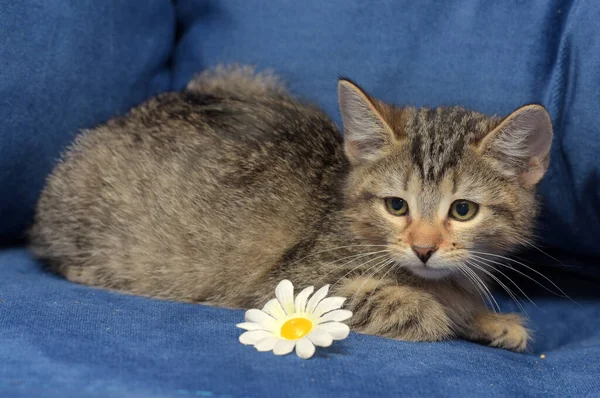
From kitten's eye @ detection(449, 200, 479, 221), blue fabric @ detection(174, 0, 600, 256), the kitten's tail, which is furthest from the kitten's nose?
the kitten's tail

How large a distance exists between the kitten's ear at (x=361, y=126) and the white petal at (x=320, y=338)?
0.49 m

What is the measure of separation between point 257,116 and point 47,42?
627 mm

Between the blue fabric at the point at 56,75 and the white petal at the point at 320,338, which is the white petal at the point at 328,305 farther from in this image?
the blue fabric at the point at 56,75

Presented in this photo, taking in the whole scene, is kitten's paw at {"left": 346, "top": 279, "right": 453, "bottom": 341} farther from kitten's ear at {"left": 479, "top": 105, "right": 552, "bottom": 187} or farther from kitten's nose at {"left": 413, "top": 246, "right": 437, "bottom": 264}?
kitten's ear at {"left": 479, "top": 105, "right": 552, "bottom": 187}

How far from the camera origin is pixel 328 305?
146 centimetres

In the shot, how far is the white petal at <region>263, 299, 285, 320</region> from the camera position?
1.47m

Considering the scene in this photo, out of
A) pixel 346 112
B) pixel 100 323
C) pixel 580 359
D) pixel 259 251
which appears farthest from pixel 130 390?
pixel 580 359

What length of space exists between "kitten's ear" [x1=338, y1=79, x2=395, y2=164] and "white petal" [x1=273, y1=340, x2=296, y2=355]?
525mm

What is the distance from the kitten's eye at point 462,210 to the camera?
1.56 m

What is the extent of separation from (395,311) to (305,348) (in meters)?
0.31

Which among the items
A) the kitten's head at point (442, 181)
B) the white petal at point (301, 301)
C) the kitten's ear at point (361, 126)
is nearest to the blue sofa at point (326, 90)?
the white petal at point (301, 301)

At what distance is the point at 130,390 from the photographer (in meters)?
1.19

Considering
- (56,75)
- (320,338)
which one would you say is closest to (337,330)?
(320,338)

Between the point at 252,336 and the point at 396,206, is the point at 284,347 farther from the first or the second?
the point at 396,206
